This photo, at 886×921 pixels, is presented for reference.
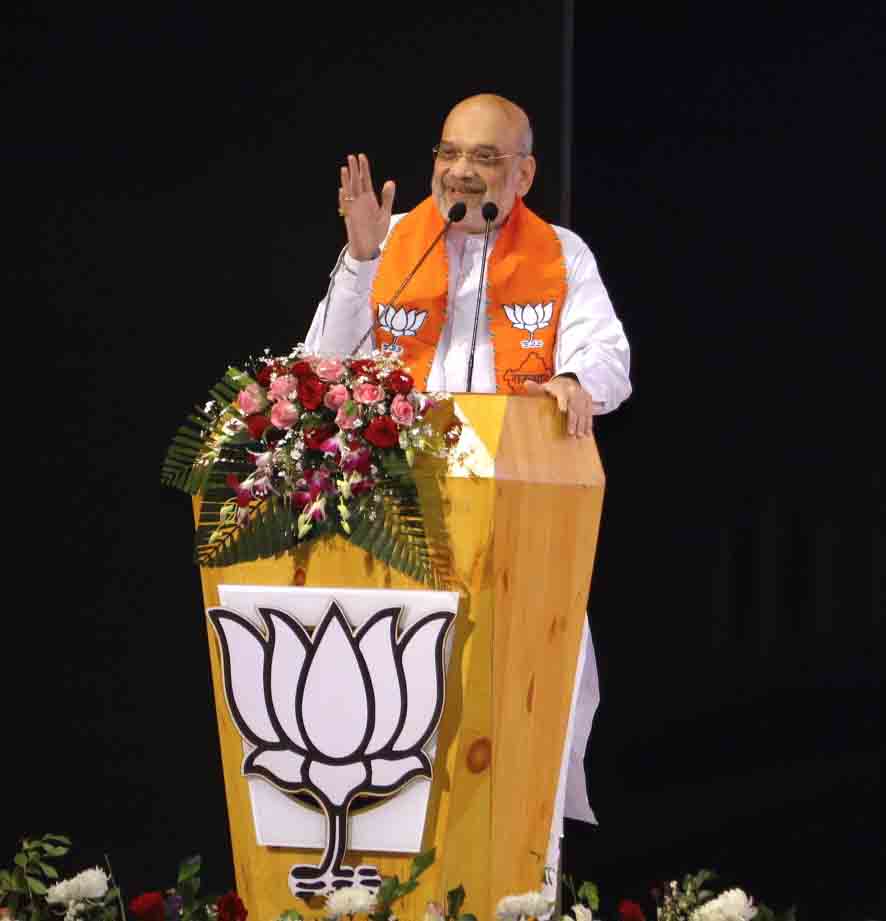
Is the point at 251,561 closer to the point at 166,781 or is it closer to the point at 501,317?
the point at 501,317

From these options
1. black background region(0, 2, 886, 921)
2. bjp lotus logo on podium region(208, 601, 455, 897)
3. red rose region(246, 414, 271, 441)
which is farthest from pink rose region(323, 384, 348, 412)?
black background region(0, 2, 886, 921)

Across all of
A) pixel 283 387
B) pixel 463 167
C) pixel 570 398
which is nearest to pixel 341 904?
pixel 283 387

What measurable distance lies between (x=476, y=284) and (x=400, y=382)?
841mm

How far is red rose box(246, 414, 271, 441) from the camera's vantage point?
263cm

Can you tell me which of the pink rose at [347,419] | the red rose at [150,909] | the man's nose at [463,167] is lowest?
the red rose at [150,909]

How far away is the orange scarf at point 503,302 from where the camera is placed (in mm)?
3275

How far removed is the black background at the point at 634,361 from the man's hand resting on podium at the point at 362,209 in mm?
801

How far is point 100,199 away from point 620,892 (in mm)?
2213

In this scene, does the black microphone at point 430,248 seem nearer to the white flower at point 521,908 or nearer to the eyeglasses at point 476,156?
the eyeglasses at point 476,156

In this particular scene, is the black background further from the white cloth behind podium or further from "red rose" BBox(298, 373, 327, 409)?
"red rose" BBox(298, 373, 327, 409)

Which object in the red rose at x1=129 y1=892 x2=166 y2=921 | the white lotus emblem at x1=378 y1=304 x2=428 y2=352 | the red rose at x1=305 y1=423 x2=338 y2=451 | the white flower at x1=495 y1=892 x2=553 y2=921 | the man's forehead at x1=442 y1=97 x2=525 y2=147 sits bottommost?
the red rose at x1=129 y1=892 x2=166 y2=921

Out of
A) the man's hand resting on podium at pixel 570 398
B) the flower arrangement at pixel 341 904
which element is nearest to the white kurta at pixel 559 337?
the man's hand resting on podium at pixel 570 398

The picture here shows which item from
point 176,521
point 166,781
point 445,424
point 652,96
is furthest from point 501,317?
point 166,781

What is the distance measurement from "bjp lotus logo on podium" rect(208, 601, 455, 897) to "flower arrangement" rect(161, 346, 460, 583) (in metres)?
0.12
